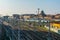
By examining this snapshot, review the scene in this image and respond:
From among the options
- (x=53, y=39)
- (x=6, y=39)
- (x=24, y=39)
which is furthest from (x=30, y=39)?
(x=6, y=39)

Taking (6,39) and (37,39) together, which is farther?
(6,39)

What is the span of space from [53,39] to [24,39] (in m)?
3.13

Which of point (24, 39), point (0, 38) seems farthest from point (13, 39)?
point (0, 38)

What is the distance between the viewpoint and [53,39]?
22.7 meters

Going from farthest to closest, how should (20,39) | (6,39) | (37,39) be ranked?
1. (6,39)
2. (37,39)
3. (20,39)

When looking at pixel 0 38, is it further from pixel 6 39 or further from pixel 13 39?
pixel 13 39

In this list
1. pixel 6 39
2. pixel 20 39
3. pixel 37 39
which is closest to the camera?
pixel 20 39

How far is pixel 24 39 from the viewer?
22516mm

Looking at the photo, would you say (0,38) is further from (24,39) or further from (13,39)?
(24,39)

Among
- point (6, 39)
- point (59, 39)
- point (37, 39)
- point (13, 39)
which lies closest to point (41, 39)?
point (37, 39)

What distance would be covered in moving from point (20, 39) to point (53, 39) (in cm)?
366

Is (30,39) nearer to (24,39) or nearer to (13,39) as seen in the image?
(24,39)

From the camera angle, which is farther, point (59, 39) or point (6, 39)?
point (6, 39)

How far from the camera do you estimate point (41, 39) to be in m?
23.0
